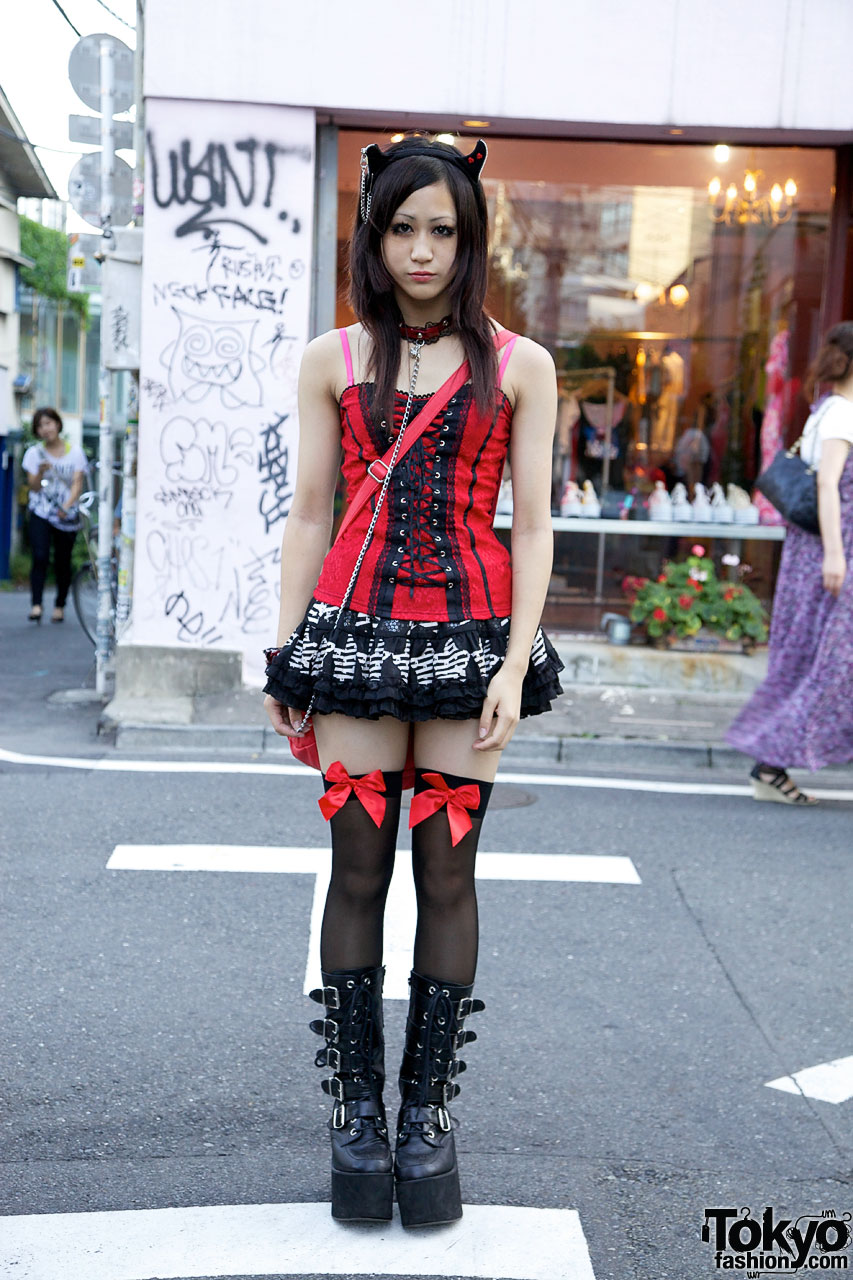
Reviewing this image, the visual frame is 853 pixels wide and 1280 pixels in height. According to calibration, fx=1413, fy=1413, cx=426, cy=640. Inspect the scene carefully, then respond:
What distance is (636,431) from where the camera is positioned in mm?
9656

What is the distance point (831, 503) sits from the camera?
5.93 m

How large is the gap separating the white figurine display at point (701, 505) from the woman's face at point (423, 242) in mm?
6999

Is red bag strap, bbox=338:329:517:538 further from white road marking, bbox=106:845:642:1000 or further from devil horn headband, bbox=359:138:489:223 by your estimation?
white road marking, bbox=106:845:642:1000

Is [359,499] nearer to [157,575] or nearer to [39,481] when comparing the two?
[157,575]

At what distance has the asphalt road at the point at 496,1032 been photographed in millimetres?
2852

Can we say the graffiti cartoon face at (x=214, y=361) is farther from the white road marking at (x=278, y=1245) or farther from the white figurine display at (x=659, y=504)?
the white road marking at (x=278, y=1245)

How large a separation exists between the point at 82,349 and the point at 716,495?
3665 centimetres

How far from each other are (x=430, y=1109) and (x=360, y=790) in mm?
626

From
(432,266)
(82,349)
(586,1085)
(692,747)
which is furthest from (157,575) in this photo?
(82,349)

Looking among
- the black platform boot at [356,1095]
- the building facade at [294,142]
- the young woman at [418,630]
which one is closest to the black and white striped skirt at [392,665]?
the young woman at [418,630]

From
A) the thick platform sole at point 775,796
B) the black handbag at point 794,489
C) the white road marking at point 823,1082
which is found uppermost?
the black handbag at point 794,489

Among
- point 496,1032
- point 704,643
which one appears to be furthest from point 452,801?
point 704,643

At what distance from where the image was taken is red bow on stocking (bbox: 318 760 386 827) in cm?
267

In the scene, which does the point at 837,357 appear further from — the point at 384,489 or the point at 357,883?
the point at 357,883
